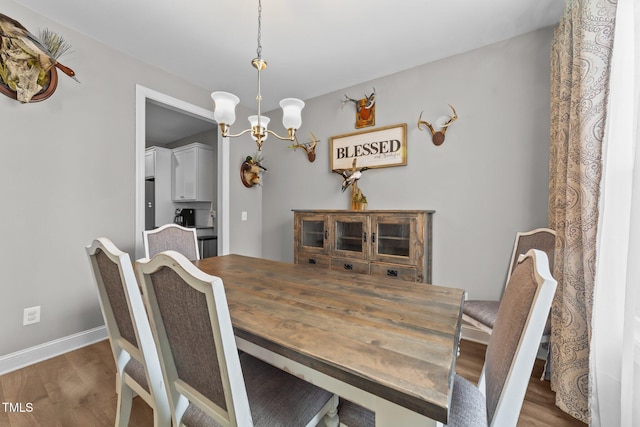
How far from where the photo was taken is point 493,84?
2.13m

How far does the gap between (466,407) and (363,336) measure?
46cm

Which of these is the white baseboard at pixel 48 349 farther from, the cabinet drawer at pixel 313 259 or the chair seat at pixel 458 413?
the chair seat at pixel 458 413

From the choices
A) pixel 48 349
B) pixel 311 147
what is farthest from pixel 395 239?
pixel 48 349

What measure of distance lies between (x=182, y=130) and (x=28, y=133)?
251 centimetres

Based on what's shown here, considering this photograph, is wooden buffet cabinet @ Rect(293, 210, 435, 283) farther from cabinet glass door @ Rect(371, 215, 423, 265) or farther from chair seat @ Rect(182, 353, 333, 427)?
chair seat @ Rect(182, 353, 333, 427)

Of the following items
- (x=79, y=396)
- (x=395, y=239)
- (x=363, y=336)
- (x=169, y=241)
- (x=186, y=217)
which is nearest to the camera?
(x=363, y=336)

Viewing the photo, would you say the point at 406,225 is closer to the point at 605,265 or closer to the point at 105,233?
the point at 605,265

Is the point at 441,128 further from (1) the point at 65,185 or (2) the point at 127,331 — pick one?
(1) the point at 65,185

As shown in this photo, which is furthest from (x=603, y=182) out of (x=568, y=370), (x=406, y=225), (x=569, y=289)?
(x=406, y=225)

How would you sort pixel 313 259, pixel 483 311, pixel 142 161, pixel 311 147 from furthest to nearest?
pixel 311 147, pixel 313 259, pixel 142 161, pixel 483 311

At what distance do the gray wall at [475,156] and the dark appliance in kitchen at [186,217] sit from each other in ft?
9.84

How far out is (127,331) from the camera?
103 centimetres

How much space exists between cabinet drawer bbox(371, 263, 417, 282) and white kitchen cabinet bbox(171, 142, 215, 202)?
123 inches

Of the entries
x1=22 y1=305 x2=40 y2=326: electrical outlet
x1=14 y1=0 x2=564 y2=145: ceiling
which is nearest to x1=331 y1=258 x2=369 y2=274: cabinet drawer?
x1=14 y1=0 x2=564 y2=145: ceiling
